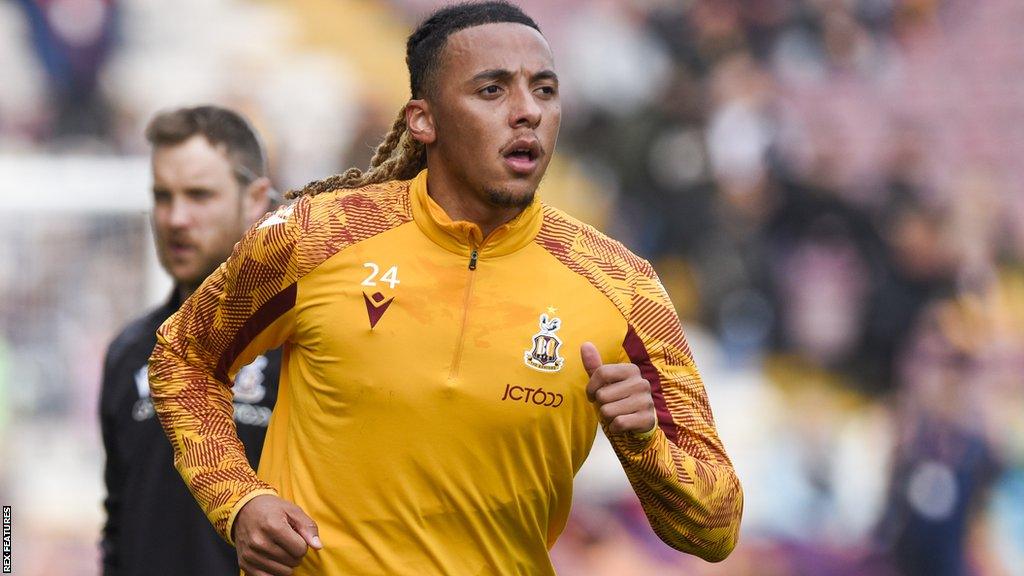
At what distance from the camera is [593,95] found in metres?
8.98

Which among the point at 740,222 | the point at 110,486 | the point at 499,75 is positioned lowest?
the point at 110,486

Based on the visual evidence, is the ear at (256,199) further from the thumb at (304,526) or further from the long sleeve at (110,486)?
the thumb at (304,526)

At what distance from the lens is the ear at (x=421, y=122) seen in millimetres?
3457

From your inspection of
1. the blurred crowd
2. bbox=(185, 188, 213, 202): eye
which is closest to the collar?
bbox=(185, 188, 213, 202): eye

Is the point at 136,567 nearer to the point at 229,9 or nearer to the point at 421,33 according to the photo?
the point at 421,33

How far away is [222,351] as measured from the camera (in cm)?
339

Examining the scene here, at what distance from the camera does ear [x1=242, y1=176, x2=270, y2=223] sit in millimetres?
4852

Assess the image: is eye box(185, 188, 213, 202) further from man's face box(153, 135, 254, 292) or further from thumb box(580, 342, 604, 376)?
thumb box(580, 342, 604, 376)

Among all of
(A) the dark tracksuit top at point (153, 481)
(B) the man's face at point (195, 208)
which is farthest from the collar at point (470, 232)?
(B) the man's face at point (195, 208)

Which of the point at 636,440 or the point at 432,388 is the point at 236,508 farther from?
the point at 636,440

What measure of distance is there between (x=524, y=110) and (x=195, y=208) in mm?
1906

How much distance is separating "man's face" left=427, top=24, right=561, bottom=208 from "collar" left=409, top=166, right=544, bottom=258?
69 millimetres

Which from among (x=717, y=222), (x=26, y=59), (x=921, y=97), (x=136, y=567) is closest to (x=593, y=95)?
(x=717, y=222)

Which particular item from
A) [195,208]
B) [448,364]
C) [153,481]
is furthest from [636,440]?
[195,208]
